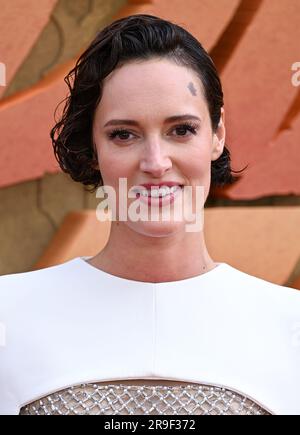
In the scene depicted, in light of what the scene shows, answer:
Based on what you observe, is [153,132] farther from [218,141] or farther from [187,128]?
[218,141]

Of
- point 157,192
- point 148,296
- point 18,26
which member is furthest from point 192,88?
point 18,26

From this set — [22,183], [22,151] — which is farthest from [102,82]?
[22,183]

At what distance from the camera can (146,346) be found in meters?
1.22

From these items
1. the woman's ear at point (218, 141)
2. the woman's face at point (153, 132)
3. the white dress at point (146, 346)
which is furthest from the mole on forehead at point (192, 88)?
the white dress at point (146, 346)

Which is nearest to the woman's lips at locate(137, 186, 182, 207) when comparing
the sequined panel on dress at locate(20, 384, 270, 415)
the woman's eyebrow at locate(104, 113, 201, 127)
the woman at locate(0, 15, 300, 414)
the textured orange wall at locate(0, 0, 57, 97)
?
the woman at locate(0, 15, 300, 414)

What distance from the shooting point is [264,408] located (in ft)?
4.03

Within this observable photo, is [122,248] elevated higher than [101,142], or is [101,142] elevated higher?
[101,142]

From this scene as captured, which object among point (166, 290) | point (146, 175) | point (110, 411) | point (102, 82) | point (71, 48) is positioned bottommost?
point (110, 411)

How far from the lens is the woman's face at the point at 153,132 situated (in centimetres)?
118

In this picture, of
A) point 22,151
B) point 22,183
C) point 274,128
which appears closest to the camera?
point 22,151

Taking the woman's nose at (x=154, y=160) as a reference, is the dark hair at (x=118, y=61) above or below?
above

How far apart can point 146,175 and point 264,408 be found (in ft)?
1.29

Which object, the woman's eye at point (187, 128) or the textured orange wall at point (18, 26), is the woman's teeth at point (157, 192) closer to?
the woman's eye at point (187, 128)

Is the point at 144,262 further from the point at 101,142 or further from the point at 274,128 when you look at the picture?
the point at 274,128
